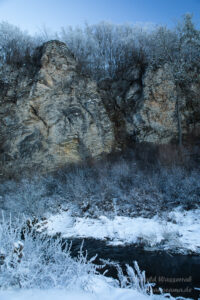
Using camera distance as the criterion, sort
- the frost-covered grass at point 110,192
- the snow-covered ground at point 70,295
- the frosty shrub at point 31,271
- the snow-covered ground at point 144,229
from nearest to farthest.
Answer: the snow-covered ground at point 70,295 → the frosty shrub at point 31,271 → the snow-covered ground at point 144,229 → the frost-covered grass at point 110,192

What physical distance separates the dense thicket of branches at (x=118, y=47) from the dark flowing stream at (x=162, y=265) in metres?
14.0

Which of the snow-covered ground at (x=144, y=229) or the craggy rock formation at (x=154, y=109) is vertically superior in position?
the craggy rock formation at (x=154, y=109)

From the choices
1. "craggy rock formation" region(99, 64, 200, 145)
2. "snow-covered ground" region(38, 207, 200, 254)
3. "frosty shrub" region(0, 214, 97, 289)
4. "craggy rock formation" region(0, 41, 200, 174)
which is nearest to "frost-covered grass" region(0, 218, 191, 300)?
"frosty shrub" region(0, 214, 97, 289)

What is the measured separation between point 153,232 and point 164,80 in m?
14.3

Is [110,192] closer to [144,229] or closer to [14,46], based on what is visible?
[144,229]

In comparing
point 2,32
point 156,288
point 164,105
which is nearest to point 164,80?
point 164,105

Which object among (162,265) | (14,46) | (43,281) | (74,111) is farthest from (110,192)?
(14,46)

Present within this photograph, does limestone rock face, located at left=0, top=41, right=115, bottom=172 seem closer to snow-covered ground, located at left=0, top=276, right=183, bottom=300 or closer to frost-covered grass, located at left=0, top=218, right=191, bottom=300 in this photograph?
frost-covered grass, located at left=0, top=218, right=191, bottom=300

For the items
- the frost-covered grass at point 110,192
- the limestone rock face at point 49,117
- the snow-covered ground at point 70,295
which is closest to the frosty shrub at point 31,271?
the snow-covered ground at point 70,295

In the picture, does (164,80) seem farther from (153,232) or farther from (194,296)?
(194,296)

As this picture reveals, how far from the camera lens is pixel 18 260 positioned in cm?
315

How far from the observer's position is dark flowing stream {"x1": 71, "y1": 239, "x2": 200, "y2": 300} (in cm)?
463

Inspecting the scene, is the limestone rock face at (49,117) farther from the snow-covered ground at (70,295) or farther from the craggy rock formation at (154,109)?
the snow-covered ground at (70,295)

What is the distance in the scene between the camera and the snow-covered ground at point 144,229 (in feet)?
22.7
